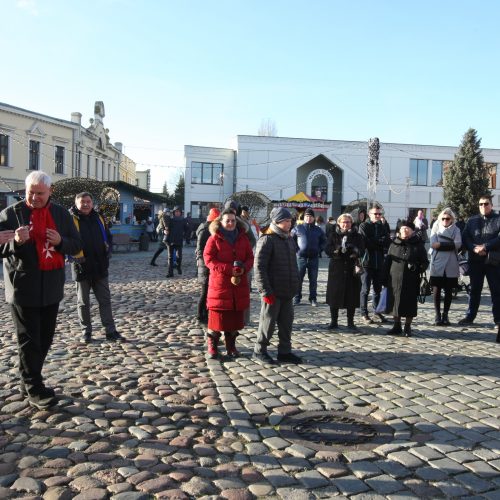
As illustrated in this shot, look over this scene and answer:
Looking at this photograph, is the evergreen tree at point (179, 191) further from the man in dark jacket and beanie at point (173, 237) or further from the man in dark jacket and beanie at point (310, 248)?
the man in dark jacket and beanie at point (310, 248)

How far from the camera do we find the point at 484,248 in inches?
318

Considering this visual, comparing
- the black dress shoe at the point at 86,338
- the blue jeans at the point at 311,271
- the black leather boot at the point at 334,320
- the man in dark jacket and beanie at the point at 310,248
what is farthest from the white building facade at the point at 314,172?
the black dress shoe at the point at 86,338

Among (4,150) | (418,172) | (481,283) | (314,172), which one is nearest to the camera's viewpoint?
(481,283)

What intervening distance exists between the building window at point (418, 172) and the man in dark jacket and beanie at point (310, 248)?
3826cm

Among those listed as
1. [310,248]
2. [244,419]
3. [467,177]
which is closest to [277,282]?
[244,419]

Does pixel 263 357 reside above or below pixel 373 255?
below

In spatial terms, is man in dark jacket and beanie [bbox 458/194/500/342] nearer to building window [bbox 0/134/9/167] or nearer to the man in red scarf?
the man in red scarf

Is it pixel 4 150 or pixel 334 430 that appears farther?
pixel 4 150

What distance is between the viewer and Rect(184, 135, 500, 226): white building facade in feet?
149

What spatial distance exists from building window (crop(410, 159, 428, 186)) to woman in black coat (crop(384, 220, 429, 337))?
40715 mm

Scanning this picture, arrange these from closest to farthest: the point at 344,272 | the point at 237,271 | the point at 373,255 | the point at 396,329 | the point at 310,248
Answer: the point at 237,271 < the point at 396,329 < the point at 344,272 < the point at 373,255 < the point at 310,248

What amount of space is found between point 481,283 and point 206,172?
39.2m

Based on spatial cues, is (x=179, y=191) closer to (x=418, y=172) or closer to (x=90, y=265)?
(x=418, y=172)

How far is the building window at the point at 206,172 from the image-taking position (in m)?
46.2
